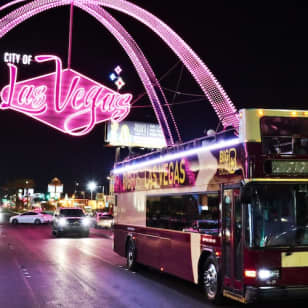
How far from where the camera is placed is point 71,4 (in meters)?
27.8

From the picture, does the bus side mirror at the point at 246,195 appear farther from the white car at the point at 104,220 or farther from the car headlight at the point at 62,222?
the white car at the point at 104,220

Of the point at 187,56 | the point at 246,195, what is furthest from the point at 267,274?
the point at 187,56

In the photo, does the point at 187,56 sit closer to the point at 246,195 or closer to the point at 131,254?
the point at 131,254

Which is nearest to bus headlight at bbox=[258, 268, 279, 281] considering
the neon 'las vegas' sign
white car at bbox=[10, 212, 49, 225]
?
the neon 'las vegas' sign

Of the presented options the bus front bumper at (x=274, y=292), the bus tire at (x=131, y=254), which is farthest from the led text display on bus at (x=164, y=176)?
the bus front bumper at (x=274, y=292)

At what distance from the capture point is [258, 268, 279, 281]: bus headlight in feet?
26.6

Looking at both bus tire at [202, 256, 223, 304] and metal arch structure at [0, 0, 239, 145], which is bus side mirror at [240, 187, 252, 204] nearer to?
bus tire at [202, 256, 223, 304]

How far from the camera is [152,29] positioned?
26.0 m

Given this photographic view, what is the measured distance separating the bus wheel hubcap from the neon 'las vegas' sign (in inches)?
661

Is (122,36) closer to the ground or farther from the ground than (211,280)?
farther from the ground

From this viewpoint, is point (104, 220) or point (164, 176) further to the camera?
point (104, 220)

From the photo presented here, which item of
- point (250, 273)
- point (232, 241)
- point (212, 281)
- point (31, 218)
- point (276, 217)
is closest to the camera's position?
point (250, 273)

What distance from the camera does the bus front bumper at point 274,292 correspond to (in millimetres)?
7988

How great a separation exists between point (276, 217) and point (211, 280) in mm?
2188
